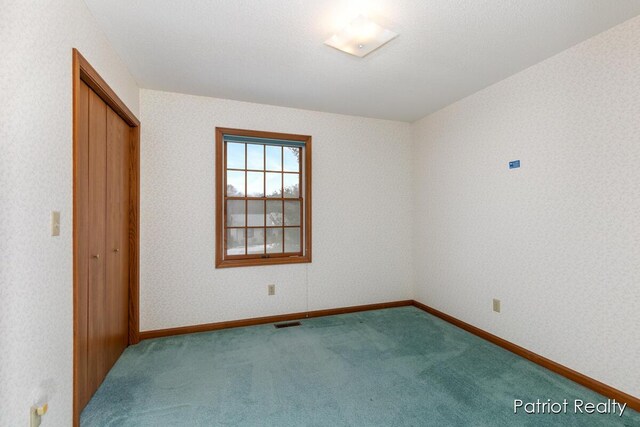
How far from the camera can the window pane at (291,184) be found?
3754mm

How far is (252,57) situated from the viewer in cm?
249

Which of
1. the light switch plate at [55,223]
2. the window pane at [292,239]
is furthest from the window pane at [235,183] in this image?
the light switch plate at [55,223]

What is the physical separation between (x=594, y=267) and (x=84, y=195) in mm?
3560

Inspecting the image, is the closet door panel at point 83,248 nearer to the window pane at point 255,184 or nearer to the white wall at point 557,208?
the window pane at point 255,184

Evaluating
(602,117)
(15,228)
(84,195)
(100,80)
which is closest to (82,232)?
(84,195)

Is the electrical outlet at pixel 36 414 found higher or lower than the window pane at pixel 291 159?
lower

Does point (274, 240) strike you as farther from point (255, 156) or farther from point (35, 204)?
point (35, 204)

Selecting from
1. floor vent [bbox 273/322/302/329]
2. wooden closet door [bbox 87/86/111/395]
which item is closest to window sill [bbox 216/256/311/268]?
floor vent [bbox 273/322/302/329]

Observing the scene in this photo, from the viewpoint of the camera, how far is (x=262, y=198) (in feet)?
11.9

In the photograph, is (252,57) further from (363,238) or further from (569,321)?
(569,321)

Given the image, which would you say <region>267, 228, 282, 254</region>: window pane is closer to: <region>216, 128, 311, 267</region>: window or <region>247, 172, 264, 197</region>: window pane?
<region>216, 128, 311, 267</region>: window

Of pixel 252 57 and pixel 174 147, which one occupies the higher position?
pixel 252 57

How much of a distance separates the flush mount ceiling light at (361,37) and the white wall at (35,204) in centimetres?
160

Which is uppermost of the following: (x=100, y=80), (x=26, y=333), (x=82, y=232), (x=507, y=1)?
(x=507, y=1)
